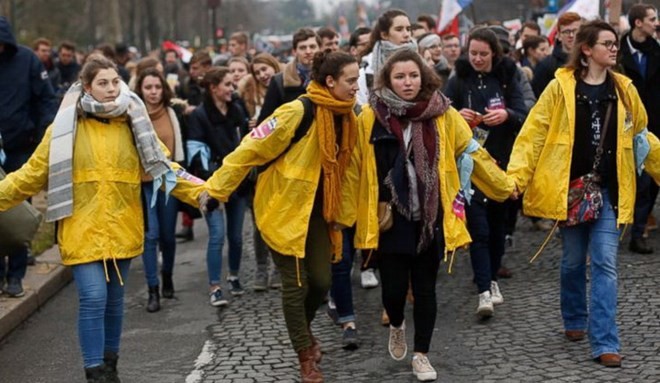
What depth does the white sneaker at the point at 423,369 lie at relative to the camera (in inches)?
253

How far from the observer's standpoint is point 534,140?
677 centimetres

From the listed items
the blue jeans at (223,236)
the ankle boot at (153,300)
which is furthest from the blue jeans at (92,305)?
the blue jeans at (223,236)

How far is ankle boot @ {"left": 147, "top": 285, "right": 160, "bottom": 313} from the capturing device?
28.9 feet

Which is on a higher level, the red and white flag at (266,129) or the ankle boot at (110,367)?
the red and white flag at (266,129)

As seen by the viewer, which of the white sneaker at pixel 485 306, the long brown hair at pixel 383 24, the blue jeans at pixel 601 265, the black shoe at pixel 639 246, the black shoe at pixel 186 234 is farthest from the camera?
the black shoe at pixel 186 234

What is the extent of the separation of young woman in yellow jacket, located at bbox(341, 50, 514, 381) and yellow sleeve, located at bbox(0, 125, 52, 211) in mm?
1642

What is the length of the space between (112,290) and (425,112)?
6.45 feet

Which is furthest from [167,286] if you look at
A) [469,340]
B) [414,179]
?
[414,179]

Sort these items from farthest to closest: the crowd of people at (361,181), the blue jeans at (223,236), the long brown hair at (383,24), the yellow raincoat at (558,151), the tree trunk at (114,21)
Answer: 1. the tree trunk at (114,21)
2. the blue jeans at (223,236)
3. the long brown hair at (383,24)
4. the yellow raincoat at (558,151)
5. the crowd of people at (361,181)

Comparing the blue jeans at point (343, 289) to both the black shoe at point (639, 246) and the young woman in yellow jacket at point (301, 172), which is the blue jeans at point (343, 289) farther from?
the black shoe at point (639, 246)

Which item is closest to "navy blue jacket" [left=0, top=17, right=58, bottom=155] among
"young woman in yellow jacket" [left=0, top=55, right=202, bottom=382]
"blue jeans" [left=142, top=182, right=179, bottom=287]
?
"blue jeans" [left=142, top=182, right=179, bottom=287]

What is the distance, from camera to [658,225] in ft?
35.4

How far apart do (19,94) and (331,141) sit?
381cm

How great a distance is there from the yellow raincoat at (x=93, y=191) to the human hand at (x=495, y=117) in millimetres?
2541
